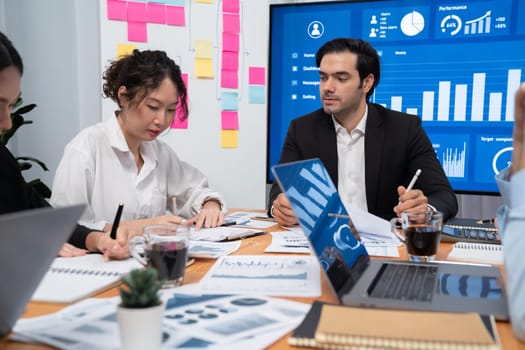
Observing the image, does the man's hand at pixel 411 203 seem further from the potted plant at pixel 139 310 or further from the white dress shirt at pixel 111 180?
the potted plant at pixel 139 310

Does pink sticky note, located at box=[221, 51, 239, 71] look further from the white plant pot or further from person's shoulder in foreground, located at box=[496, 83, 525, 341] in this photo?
the white plant pot

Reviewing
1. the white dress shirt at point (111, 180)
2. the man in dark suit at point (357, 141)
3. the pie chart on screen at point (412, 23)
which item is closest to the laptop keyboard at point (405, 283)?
the white dress shirt at point (111, 180)

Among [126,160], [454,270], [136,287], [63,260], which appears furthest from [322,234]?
[126,160]

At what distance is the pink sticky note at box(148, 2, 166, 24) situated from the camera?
9.43 feet

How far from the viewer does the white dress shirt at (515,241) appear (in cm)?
71

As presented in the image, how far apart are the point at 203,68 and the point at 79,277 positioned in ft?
6.83

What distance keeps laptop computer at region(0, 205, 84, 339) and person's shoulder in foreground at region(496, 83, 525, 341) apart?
619 millimetres

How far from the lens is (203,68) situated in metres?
2.90

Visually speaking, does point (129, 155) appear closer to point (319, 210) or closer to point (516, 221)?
point (319, 210)

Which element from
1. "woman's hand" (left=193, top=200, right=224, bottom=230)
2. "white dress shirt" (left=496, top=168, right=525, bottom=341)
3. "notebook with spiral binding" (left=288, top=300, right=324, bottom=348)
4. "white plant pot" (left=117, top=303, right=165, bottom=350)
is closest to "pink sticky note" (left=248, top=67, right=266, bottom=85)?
"woman's hand" (left=193, top=200, right=224, bottom=230)

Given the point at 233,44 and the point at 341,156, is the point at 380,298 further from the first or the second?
the point at 233,44

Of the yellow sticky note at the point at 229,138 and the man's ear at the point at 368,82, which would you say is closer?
the man's ear at the point at 368,82

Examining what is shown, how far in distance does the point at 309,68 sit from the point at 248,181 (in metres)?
0.75

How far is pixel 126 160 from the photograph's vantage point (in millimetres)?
1799
